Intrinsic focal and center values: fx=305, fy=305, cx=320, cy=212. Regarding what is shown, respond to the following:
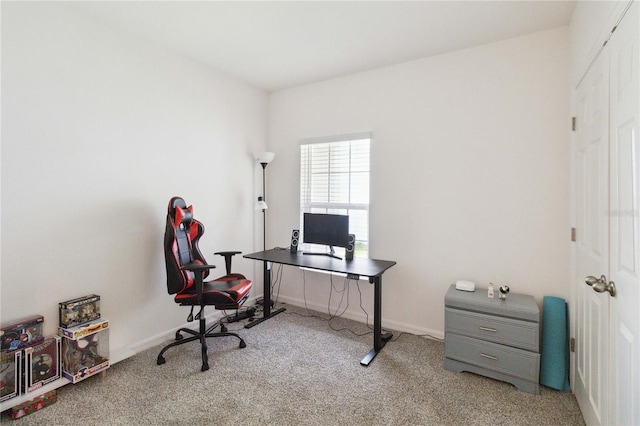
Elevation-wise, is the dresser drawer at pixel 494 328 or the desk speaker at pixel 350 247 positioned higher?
the desk speaker at pixel 350 247

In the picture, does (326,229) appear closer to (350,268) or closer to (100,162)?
(350,268)

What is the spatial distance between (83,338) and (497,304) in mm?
3096

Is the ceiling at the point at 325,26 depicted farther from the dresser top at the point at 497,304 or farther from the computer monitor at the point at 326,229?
the dresser top at the point at 497,304

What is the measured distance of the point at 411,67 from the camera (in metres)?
3.10

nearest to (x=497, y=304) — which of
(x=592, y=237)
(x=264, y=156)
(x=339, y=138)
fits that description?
(x=592, y=237)

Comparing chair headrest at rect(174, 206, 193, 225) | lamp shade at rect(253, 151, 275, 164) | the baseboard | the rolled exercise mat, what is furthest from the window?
the rolled exercise mat

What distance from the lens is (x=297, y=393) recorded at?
7.07ft

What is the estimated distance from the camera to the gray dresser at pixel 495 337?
7.18 ft

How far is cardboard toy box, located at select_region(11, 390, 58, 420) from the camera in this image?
188 centimetres

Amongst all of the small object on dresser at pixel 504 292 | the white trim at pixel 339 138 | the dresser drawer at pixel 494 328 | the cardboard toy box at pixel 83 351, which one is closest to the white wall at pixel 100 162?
the cardboard toy box at pixel 83 351

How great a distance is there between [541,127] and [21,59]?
3.87m

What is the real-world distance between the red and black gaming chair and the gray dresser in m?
1.81

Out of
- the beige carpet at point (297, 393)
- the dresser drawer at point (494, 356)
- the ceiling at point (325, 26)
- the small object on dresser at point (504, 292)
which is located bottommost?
the beige carpet at point (297, 393)

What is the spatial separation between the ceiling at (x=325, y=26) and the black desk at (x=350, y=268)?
2.05 metres
